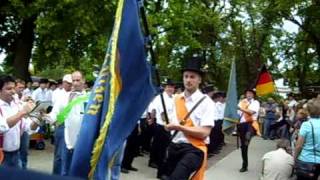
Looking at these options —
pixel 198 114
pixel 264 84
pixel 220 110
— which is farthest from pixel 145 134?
pixel 198 114

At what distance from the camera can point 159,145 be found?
13125 millimetres

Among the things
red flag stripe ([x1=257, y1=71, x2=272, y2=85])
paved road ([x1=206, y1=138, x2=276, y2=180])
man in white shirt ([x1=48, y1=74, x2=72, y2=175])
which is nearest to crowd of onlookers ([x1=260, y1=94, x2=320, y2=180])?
man in white shirt ([x1=48, y1=74, x2=72, y2=175])

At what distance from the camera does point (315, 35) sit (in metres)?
33.5

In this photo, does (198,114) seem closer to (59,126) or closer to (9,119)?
(9,119)

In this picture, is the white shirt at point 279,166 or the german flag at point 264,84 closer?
A: the white shirt at point 279,166

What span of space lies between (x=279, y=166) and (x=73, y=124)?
2991 mm

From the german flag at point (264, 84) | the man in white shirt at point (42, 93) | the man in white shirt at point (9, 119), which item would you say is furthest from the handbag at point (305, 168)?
the man in white shirt at point (42, 93)

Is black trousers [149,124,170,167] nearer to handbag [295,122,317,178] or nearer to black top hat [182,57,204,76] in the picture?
handbag [295,122,317,178]

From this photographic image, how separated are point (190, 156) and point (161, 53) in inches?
1193

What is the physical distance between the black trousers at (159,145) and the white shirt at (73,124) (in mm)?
5139

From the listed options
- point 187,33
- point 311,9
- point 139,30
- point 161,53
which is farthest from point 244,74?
point 139,30

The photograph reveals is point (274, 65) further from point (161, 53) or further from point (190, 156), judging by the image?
point (190, 156)

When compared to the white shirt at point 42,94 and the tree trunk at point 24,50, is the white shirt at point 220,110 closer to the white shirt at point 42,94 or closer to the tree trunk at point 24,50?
the white shirt at point 42,94

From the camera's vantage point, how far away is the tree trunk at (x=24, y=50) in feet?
79.4
